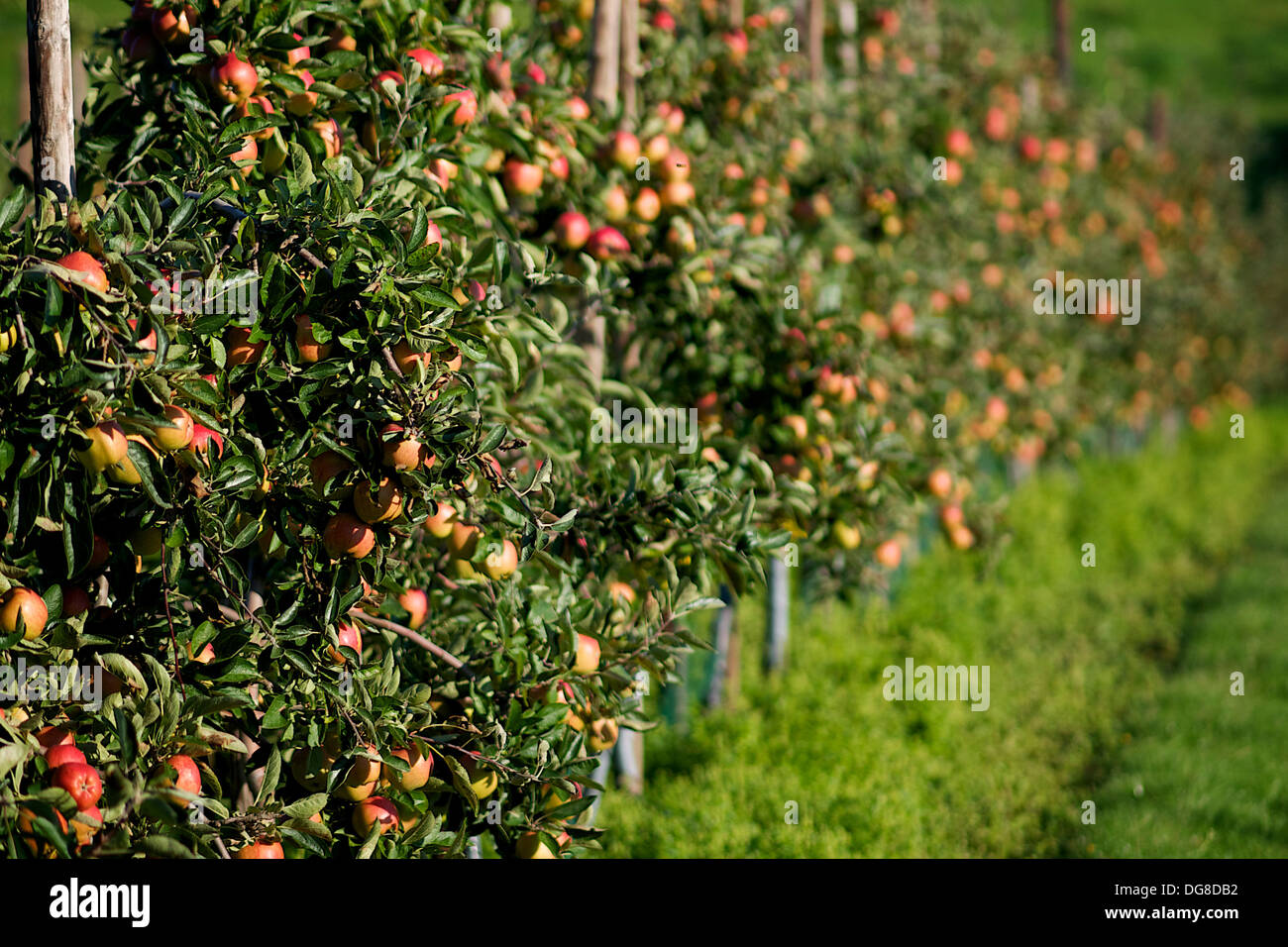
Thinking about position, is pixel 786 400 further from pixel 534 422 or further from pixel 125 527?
pixel 125 527

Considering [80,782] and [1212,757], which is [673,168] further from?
[1212,757]

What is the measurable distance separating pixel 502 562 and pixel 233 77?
128cm

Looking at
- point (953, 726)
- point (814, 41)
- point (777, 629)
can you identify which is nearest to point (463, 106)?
point (814, 41)

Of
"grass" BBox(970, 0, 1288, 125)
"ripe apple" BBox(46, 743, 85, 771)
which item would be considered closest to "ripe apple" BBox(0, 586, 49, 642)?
"ripe apple" BBox(46, 743, 85, 771)

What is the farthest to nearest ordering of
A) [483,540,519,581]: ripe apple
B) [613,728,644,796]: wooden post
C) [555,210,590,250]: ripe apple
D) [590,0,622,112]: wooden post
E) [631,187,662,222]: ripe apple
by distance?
1. [613,728,644,796]: wooden post
2. [590,0,622,112]: wooden post
3. [631,187,662,222]: ripe apple
4. [555,210,590,250]: ripe apple
5. [483,540,519,581]: ripe apple

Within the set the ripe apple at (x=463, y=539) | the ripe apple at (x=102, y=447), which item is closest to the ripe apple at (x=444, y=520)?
the ripe apple at (x=463, y=539)

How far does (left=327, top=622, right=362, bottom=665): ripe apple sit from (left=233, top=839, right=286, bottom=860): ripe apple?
391mm

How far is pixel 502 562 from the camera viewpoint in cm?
292

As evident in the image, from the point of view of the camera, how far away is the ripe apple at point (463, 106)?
3.14 metres

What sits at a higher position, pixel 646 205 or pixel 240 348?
pixel 646 205

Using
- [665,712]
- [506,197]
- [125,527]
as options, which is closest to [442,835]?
[125,527]

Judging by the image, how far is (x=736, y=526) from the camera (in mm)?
3113

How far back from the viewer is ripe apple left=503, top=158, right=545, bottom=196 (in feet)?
11.8

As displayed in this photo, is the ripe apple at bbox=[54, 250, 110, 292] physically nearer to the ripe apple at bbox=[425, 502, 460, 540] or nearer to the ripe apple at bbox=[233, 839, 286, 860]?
the ripe apple at bbox=[425, 502, 460, 540]
